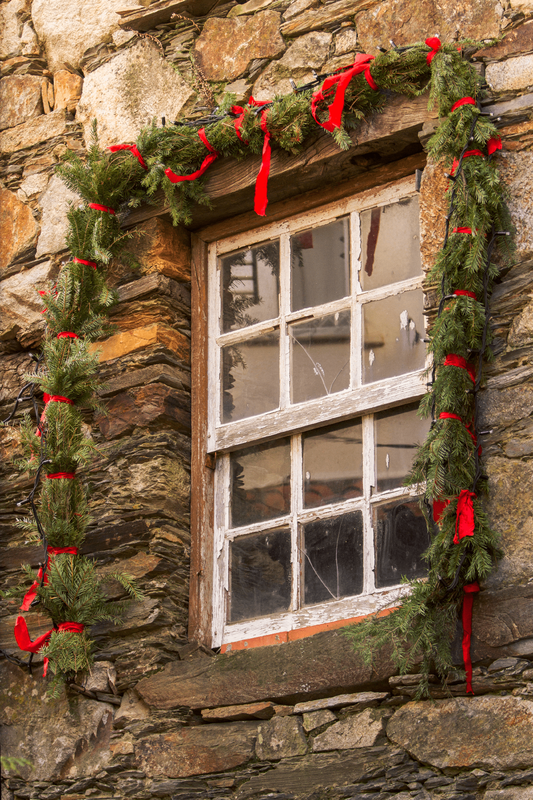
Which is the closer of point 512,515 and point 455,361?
point 512,515

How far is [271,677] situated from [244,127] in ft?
6.17

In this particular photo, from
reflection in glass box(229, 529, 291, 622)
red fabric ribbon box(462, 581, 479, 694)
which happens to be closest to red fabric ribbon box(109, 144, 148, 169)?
reflection in glass box(229, 529, 291, 622)

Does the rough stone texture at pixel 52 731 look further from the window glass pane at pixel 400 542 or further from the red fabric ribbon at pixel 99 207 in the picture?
the red fabric ribbon at pixel 99 207

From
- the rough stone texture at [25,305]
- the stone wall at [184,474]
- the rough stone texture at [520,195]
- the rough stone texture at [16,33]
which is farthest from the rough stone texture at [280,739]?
the rough stone texture at [16,33]

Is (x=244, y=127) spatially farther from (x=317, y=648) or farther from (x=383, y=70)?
(x=317, y=648)

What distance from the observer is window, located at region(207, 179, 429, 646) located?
351 cm

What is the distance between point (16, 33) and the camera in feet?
15.6

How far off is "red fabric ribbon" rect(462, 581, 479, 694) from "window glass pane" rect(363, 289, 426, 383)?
2.69 feet

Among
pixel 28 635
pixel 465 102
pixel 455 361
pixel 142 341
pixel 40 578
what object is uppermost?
pixel 465 102

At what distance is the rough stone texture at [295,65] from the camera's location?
399 centimetres

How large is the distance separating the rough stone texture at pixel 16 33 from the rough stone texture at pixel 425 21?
1.56 meters

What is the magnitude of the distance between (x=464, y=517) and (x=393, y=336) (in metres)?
0.82

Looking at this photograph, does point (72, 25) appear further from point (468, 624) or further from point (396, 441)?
point (468, 624)

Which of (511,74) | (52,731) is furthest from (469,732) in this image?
(511,74)
